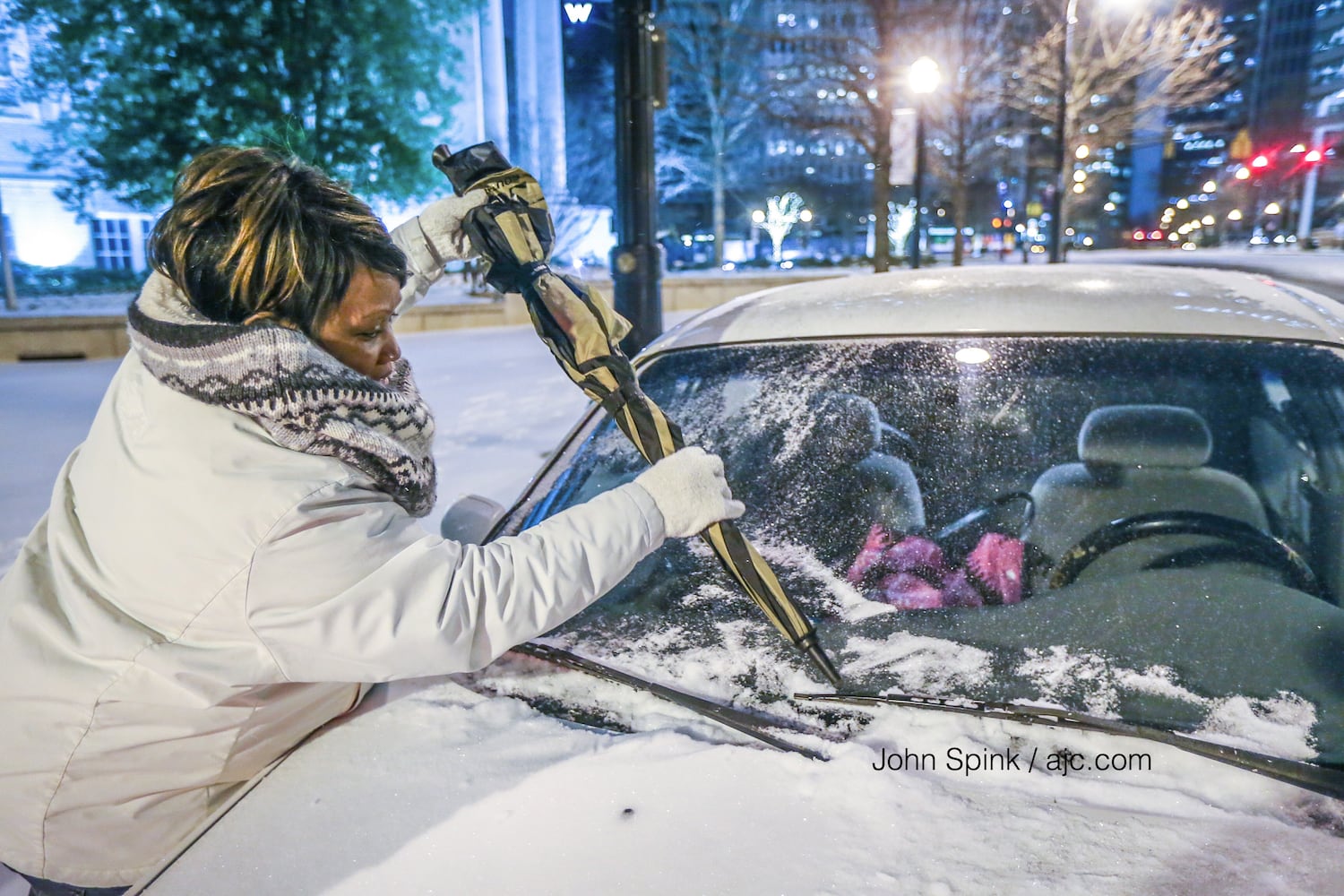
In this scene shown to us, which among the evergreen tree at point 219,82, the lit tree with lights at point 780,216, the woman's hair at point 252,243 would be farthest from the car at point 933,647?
the lit tree with lights at point 780,216

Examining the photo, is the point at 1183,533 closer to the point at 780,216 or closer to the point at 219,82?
the point at 219,82

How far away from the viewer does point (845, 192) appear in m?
50.6

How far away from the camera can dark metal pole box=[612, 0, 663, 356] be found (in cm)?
518

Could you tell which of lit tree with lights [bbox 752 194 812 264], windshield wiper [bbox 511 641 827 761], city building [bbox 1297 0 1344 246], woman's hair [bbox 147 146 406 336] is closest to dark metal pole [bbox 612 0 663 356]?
windshield wiper [bbox 511 641 827 761]

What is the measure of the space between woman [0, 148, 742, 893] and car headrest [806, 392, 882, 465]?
755mm

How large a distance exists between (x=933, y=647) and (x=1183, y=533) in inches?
26.8

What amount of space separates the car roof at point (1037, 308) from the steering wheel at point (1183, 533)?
39 cm

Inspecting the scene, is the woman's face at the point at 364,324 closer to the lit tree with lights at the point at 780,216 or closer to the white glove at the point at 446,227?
the white glove at the point at 446,227

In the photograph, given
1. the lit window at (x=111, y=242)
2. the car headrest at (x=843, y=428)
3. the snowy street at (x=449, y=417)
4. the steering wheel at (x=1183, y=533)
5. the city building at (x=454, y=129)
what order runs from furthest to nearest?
1. the lit window at (x=111, y=242)
2. the city building at (x=454, y=129)
3. the snowy street at (x=449, y=417)
4. the car headrest at (x=843, y=428)
5. the steering wheel at (x=1183, y=533)

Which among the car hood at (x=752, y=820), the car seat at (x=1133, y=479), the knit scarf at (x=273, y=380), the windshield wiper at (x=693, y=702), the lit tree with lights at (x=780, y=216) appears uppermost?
the lit tree with lights at (x=780, y=216)

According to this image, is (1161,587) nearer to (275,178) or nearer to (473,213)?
(473,213)

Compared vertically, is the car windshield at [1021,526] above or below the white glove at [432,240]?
below

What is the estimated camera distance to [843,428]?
2148 millimetres

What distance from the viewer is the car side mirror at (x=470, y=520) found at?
1983mm
